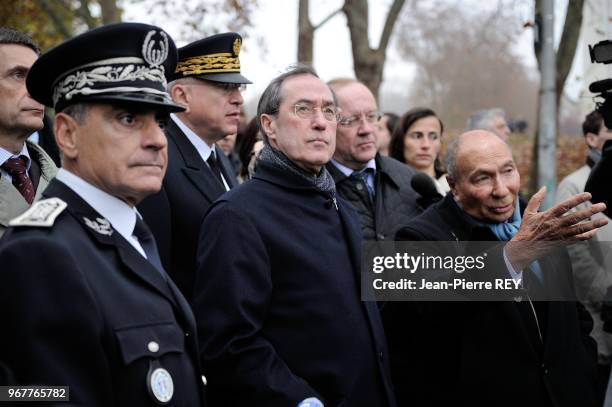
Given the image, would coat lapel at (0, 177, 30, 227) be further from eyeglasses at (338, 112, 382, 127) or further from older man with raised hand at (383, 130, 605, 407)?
eyeglasses at (338, 112, 382, 127)

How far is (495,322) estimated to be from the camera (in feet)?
12.3

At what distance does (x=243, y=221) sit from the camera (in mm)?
3328

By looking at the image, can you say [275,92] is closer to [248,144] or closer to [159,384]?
[159,384]

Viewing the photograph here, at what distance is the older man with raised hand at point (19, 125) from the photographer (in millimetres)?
3589

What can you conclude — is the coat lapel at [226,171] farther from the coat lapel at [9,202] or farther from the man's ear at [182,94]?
the coat lapel at [9,202]

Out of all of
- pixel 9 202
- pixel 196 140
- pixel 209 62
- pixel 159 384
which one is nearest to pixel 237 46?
pixel 209 62

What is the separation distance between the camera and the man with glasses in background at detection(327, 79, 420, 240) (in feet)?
15.9

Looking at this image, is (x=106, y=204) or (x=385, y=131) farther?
(x=385, y=131)

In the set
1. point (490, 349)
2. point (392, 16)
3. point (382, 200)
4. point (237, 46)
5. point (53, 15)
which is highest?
point (53, 15)

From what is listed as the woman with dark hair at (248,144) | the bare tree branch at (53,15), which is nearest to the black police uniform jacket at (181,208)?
the woman with dark hair at (248,144)

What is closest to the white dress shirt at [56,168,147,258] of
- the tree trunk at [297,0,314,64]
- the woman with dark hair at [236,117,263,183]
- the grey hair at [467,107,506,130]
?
the woman with dark hair at [236,117,263,183]

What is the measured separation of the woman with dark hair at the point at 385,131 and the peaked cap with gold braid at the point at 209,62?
3.04 m

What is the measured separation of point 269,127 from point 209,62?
916mm

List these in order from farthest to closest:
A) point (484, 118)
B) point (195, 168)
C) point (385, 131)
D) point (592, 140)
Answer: point (385, 131)
point (484, 118)
point (592, 140)
point (195, 168)
